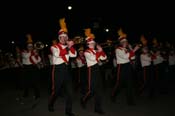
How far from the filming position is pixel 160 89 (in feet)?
45.2

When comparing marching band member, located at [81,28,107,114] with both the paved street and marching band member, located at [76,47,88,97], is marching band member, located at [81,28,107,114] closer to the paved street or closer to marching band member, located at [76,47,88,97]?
the paved street

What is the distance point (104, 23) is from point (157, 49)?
31.2 m

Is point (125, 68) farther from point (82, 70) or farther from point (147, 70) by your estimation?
point (82, 70)

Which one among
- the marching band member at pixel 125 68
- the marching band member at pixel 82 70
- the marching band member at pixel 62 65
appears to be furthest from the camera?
the marching band member at pixel 82 70

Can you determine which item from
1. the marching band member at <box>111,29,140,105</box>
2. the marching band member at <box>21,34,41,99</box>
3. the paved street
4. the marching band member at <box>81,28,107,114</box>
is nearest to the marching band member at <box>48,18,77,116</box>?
the marching band member at <box>81,28,107,114</box>

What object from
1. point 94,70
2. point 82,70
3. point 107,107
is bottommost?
point 107,107

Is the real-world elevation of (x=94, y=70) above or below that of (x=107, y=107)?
above

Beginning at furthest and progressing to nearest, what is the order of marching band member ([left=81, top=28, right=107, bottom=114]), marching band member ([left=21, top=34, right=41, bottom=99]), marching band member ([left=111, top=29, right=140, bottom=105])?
marching band member ([left=21, top=34, right=41, bottom=99]) < marching band member ([left=111, top=29, right=140, bottom=105]) < marching band member ([left=81, top=28, right=107, bottom=114])

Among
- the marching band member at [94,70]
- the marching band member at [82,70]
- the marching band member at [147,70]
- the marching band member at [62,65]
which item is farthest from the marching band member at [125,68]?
the marching band member at [82,70]

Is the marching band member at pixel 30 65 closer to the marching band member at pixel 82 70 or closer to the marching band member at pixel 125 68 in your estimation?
the marching band member at pixel 82 70

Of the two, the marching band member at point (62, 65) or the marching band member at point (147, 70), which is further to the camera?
the marching band member at point (147, 70)

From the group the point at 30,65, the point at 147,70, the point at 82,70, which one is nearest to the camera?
the point at 147,70

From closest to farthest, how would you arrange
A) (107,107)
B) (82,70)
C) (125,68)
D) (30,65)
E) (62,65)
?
1. (62,65)
2. (107,107)
3. (125,68)
4. (30,65)
5. (82,70)

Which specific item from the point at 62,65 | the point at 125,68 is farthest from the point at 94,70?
the point at 125,68
